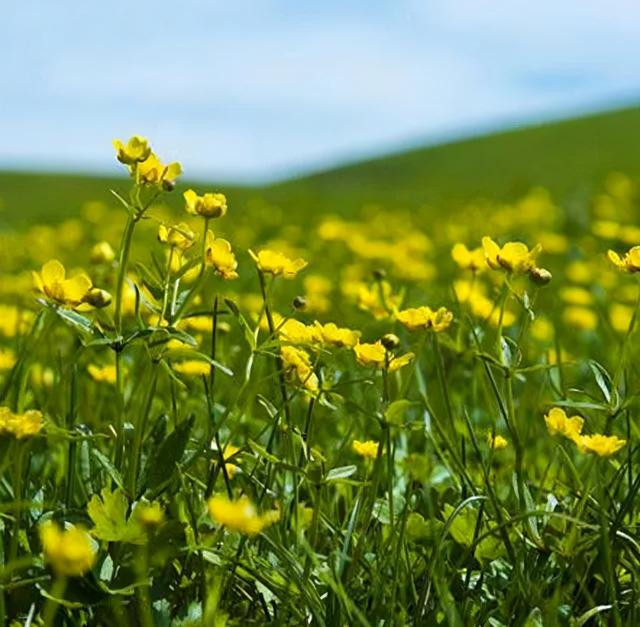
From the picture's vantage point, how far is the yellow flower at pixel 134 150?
982 mm

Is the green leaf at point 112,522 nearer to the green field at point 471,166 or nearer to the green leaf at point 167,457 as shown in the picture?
the green leaf at point 167,457

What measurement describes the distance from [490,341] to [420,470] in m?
1.05

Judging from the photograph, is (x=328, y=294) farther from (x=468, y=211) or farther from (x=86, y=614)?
(x=468, y=211)

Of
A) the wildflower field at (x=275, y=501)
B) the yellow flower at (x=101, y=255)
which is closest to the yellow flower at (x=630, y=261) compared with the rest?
the wildflower field at (x=275, y=501)

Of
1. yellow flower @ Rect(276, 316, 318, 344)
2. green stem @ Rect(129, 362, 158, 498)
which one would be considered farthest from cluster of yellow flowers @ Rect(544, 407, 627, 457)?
green stem @ Rect(129, 362, 158, 498)

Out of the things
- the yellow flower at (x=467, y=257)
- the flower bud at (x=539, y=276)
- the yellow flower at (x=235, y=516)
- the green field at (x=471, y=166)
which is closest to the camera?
the yellow flower at (x=235, y=516)

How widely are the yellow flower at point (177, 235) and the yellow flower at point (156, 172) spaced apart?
0.13 ft

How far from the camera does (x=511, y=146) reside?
65.0ft

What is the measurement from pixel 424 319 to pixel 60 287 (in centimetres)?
34

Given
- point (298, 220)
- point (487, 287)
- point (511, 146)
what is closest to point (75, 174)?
point (511, 146)

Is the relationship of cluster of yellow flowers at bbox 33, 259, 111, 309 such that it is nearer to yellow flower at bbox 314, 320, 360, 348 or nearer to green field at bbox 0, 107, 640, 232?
yellow flower at bbox 314, 320, 360, 348

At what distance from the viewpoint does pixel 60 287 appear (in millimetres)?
983

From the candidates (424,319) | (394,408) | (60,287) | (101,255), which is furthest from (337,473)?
(101,255)

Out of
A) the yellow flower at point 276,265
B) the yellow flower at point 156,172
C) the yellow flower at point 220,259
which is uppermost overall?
the yellow flower at point 156,172
